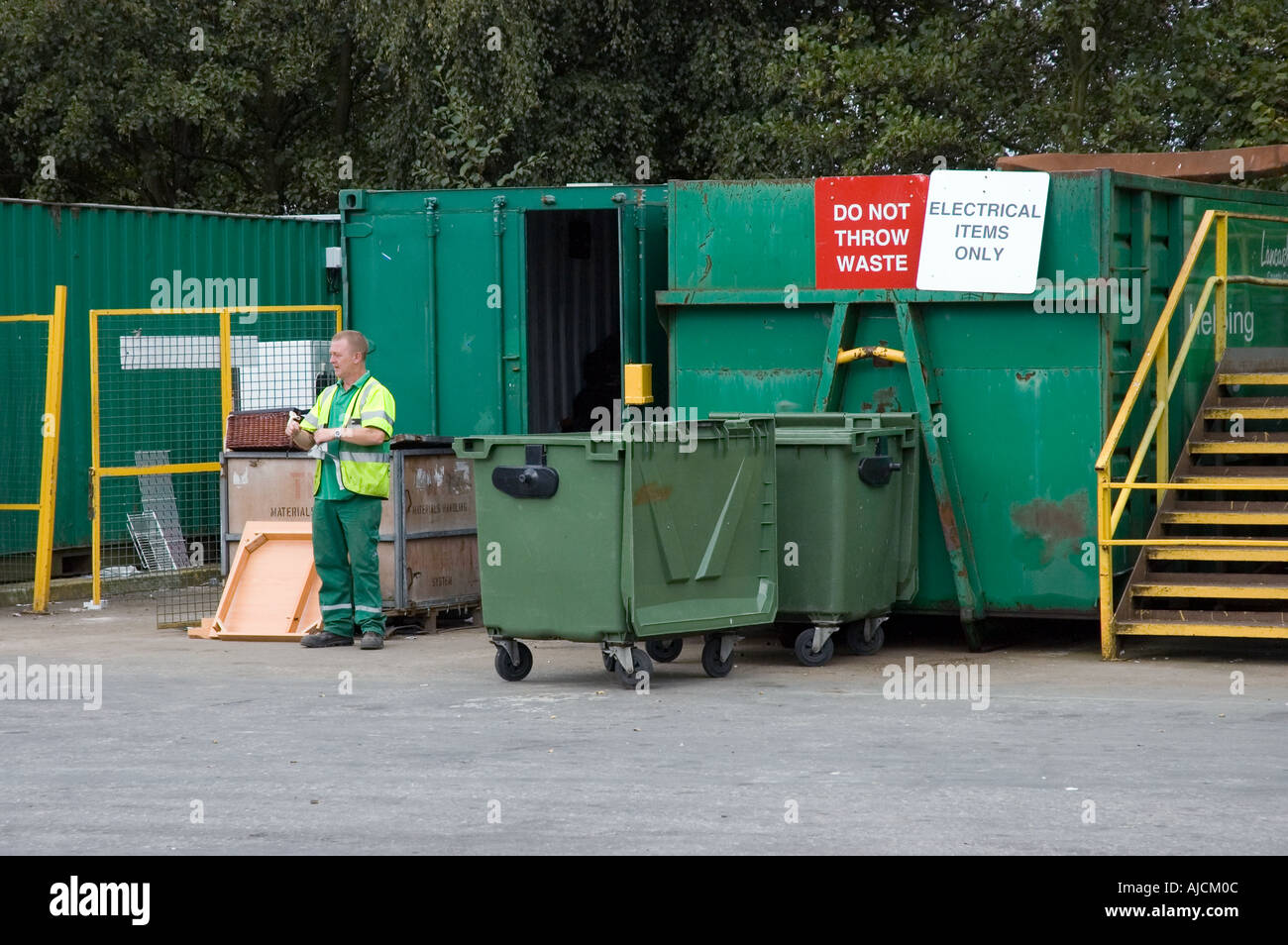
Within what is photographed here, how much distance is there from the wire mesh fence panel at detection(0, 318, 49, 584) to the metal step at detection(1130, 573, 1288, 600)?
26.0 feet

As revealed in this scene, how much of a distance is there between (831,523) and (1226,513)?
2366 millimetres

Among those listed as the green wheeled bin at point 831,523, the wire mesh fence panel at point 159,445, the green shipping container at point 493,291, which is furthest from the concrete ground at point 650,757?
the wire mesh fence panel at point 159,445

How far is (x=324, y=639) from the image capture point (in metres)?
11.0

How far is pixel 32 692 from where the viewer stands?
30.2 ft

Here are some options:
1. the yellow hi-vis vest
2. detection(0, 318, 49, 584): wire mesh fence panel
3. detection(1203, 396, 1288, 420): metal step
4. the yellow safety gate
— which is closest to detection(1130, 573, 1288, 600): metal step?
detection(1203, 396, 1288, 420): metal step

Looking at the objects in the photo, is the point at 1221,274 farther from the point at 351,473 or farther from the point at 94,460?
the point at 94,460

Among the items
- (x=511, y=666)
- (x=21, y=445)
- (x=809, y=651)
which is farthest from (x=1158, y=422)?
(x=21, y=445)

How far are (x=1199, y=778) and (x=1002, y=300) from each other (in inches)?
159

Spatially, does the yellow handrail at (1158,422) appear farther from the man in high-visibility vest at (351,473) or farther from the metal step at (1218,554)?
the man in high-visibility vest at (351,473)

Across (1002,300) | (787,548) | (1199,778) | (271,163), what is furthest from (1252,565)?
(271,163)

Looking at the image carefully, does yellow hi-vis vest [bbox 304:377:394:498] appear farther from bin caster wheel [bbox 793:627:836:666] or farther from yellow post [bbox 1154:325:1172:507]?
yellow post [bbox 1154:325:1172:507]

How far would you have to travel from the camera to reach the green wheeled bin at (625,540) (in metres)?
9.02

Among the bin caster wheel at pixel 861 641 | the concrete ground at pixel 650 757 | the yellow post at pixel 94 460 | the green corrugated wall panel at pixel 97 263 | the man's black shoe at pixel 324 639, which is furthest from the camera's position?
the green corrugated wall panel at pixel 97 263

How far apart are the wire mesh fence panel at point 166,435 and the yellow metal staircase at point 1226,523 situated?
611 cm
